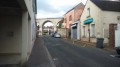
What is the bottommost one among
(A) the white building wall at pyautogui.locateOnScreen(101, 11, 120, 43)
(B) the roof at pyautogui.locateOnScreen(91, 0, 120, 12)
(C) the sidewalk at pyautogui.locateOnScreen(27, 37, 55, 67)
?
(C) the sidewalk at pyautogui.locateOnScreen(27, 37, 55, 67)

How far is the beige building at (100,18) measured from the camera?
3102cm

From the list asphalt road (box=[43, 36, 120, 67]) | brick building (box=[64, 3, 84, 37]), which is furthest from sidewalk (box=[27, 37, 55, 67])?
brick building (box=[64, 3, 84, 37])

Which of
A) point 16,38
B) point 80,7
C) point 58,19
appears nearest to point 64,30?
point 80,7

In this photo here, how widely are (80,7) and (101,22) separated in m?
30.7

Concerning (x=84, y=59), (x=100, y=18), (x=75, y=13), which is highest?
(x=75, y=13)

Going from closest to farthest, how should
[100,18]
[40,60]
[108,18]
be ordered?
[40,60] < [100,18] < [108,18]

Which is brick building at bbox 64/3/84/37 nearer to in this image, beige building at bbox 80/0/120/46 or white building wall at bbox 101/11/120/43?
beige building at bbox 80/0/120/46

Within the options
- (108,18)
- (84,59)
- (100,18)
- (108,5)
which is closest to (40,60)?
(84,59)

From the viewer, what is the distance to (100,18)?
31031 millimetres

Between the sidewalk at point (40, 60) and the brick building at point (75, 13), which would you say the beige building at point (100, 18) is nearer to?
the sidewalk at point (40, 60)

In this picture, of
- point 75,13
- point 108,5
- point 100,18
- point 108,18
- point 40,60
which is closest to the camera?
point 40,60

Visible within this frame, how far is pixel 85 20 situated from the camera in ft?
123

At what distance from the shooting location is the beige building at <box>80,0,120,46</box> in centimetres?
3102

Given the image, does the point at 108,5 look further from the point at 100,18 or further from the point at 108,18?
the point at 100,18
